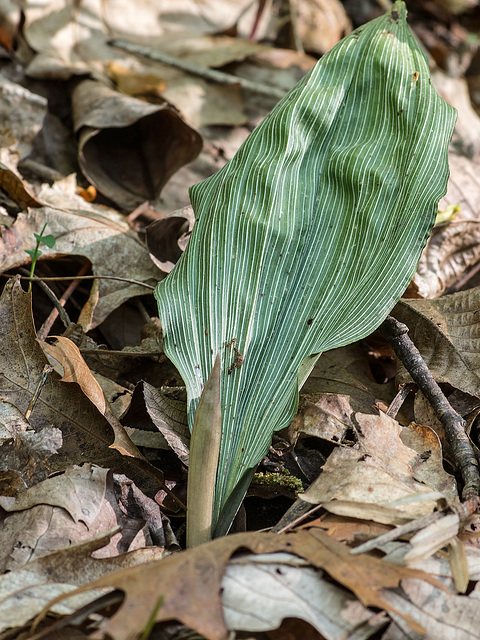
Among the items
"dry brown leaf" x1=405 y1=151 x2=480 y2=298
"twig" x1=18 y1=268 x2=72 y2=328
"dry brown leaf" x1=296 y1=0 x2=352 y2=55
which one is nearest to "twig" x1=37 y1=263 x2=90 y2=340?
"twig" x1=18 y1=268 x2=72 y2=328

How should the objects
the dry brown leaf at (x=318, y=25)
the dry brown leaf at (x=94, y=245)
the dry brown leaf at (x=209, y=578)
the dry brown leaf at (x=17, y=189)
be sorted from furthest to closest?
1. the dry brown leaf at (x=318, y=25)
2. the dry brown leaf at (x=17, y=189)
3. the dry brown leaf at (x=94, y=245)
4. the dry brown leaf at (x=209, y=578)

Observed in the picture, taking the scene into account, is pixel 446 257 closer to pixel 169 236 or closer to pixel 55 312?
pixel 169 236

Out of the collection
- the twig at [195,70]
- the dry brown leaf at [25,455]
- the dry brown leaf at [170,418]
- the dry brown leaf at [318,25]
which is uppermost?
the dry brown leaf at [318,25]

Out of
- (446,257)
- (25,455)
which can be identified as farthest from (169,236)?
(446,257)

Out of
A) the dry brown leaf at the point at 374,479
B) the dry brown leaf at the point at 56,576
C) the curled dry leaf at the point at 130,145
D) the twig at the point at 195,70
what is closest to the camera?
the dry brown leaf at the point at 56,576

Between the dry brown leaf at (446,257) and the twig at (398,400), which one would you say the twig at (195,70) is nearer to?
the dry brown leaf at (446,257)

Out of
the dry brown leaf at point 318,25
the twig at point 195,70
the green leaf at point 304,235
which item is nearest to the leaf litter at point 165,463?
the green leaf at point 304,235

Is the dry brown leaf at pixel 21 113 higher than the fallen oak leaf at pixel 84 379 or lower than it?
higher

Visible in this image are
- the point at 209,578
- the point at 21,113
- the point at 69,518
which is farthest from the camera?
the point at 21,113
